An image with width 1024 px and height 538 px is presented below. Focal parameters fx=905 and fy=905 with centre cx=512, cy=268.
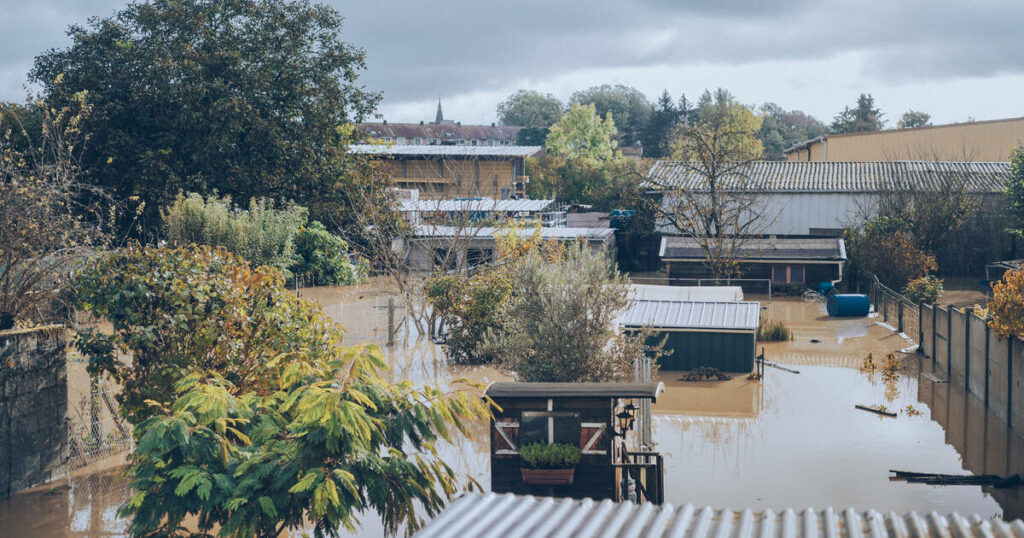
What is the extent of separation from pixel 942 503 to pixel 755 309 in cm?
1134

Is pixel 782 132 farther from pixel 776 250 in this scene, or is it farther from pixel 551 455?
pixel 551 455

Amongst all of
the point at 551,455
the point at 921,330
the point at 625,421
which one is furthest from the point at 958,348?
the point at 551,455

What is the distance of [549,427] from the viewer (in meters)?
13.3

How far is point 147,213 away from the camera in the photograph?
3603 cm

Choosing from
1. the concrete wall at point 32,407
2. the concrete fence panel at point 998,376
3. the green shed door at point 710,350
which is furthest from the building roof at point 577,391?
the green shed door at point 710,350

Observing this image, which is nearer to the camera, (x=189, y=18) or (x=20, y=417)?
(x=20, y=417)

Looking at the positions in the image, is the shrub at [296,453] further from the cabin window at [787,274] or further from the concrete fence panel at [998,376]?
the cabin window at [787,274]

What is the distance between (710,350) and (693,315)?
3.96 feet

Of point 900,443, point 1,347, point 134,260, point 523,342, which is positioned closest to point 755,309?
Answer: point 900,443

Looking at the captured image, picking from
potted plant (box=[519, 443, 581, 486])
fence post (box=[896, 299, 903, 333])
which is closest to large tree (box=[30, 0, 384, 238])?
fence post (box=[896, 299, 903, 333])

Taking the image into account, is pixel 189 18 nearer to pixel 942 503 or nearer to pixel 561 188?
pixel 942 503

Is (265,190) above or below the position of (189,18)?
below

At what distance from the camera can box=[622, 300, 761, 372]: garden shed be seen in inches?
954

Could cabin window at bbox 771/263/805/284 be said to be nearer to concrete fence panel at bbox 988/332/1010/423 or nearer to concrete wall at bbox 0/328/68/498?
concrete fence panel at bbox 988/332/1010/423
